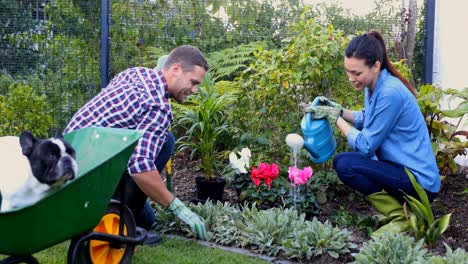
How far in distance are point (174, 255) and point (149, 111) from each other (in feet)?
2.97

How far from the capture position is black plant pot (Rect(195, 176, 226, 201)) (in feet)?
15.8

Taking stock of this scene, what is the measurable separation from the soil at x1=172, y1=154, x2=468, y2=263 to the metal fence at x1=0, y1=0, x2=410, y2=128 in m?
1.48

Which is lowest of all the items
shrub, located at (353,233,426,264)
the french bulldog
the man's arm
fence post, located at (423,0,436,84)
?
shrub, located at (353,233,426,264)

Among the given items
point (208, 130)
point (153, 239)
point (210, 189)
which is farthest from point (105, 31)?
point (153, 239)

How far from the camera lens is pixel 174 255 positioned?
3.68 m

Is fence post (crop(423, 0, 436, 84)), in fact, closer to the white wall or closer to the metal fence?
the white wall

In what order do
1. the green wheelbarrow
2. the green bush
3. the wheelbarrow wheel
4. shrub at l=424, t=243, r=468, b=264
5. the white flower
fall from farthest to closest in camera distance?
the green bush → the white flower → the wheelbarrow wheel → shrub at l=424, t=243, r=468, b=264 → the green wheelbarrow

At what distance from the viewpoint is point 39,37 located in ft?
22.5

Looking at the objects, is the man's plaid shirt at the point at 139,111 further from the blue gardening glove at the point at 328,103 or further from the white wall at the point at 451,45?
the white wall at the point at 451,45

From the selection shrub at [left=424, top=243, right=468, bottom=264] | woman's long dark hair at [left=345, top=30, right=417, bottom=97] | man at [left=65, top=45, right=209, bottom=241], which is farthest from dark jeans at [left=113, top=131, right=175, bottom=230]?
shrub at [left=424, top=243, right=468, bottom=264]

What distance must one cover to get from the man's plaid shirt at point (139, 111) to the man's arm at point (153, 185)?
32 millimetres

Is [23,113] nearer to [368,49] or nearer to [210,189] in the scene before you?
Result: [210,189]

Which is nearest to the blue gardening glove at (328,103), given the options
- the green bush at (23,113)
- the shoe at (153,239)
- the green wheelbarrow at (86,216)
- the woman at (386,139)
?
the woman at (386,139)

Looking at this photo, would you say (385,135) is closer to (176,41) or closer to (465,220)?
(465,220)
